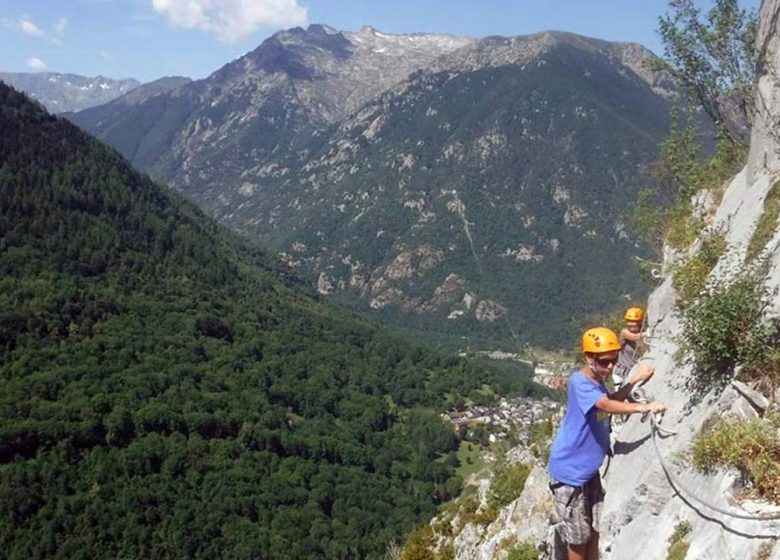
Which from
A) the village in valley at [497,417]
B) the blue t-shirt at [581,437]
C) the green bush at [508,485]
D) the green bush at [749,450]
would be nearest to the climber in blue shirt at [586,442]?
the blue t-shirt at [581,437]

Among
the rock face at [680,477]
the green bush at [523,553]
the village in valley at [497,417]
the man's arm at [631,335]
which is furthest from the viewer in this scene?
the village in valley at [497,417]

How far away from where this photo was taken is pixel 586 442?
31.3ft

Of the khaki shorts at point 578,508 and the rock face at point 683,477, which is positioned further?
the khaki shorts at point 578,508

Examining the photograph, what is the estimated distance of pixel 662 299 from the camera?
1758 centimetres

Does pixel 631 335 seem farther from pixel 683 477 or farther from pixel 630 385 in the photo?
pixel 683 477

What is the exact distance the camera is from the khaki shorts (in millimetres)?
9828

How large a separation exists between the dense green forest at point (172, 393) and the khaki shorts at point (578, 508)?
82.5 meters

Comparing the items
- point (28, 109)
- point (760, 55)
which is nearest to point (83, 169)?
point (28, 109)

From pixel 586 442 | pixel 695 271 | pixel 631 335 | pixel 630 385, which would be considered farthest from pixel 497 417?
pixel 586 442

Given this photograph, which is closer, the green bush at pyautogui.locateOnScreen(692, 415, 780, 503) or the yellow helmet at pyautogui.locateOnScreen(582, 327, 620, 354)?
the green bush at pyautogui.locateOnScreen(692, 415, 780, 503)

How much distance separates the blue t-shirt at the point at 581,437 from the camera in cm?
938

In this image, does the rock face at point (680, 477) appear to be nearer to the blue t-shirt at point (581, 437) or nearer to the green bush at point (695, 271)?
the green bush at point (695, 271)

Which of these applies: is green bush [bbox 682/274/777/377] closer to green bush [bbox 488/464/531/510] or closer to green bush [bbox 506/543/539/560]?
green bush [bbox 506/543/539/560]

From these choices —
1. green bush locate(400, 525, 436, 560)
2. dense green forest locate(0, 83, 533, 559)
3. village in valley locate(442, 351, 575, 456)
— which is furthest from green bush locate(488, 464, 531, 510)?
Answer: village in valley locate(442, 351, 575, 456)
